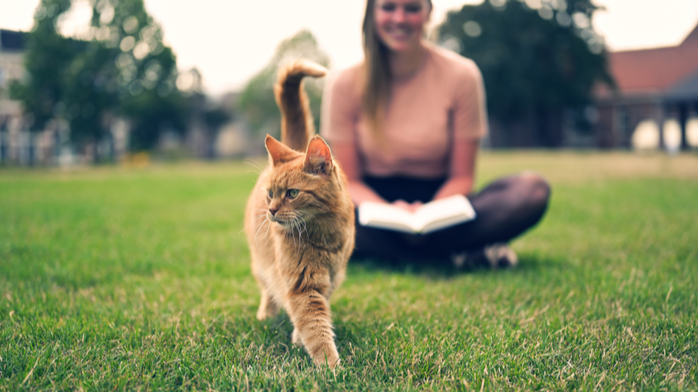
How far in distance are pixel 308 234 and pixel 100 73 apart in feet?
91.3

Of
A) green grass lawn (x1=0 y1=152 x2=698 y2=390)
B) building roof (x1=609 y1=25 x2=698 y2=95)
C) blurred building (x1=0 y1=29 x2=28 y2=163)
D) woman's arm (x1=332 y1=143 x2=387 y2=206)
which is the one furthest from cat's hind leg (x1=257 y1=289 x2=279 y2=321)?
building roof (x1=609 y1=25 x2=698 y2=95)

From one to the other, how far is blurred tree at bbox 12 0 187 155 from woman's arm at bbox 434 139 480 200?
24688 millimetres

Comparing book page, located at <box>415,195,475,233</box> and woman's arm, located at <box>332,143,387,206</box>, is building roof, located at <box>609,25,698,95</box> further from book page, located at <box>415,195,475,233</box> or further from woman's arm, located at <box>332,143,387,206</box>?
book page, located at <box>415,195,475,233</box>

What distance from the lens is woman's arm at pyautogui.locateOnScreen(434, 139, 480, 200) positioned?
3.24 metres

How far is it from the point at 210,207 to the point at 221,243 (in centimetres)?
280

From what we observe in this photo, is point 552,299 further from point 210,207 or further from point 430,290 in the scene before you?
point 210,207

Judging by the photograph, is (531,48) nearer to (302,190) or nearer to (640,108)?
(640,108)

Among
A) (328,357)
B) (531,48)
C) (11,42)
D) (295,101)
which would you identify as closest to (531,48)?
(531,48)

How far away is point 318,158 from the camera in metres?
1.87

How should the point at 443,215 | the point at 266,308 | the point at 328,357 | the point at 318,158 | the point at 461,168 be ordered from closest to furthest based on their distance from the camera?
the point at 328,357, the point at 318,158, the point at 266,308, the point at 443,215, the point at 461,168

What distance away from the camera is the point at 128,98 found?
26281 mm

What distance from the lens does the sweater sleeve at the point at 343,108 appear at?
3348 mm

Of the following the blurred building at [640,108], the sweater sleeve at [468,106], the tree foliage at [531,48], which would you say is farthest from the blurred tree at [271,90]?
the sweater sleeve at [468,106]

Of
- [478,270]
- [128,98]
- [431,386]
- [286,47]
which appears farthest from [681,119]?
[128,98]
